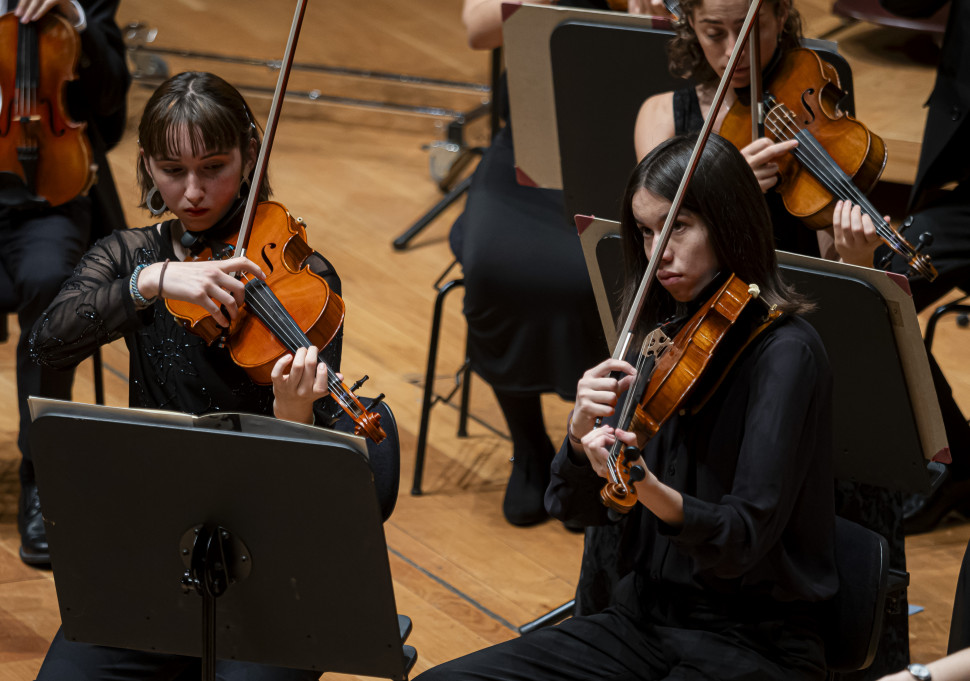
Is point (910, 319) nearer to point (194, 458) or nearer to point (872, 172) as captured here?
point (872, 172)

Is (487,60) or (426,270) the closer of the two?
(426,270)

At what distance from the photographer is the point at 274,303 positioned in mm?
1797

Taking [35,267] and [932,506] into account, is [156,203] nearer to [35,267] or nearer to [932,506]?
[35,267]

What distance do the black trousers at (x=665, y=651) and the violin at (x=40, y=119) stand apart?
1.44 meters

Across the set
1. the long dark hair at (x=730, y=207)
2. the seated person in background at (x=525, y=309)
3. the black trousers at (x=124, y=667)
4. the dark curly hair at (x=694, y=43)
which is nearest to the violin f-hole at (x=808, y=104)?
the dark curly hair at (x=694, y=43)

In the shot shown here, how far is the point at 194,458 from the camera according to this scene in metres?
1.52

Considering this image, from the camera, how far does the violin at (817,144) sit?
2.17 m

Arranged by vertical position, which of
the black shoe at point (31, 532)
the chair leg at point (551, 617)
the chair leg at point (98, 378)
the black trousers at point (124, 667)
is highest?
the black trousers at point (124, 667)

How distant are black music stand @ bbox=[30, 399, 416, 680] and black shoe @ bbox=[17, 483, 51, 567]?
3.48 feet

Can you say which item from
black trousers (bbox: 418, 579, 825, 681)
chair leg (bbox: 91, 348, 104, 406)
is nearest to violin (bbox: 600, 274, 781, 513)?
black trousers (bbox: 418, 579, 825, 681)

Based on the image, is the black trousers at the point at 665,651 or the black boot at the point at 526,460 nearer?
the black trousers at the point at 665,651

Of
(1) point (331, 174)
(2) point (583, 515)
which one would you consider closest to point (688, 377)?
(2) point (583, 515)

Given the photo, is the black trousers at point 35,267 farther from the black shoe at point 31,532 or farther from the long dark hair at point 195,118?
the long dark hair at point 195,118

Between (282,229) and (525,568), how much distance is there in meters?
1.11
